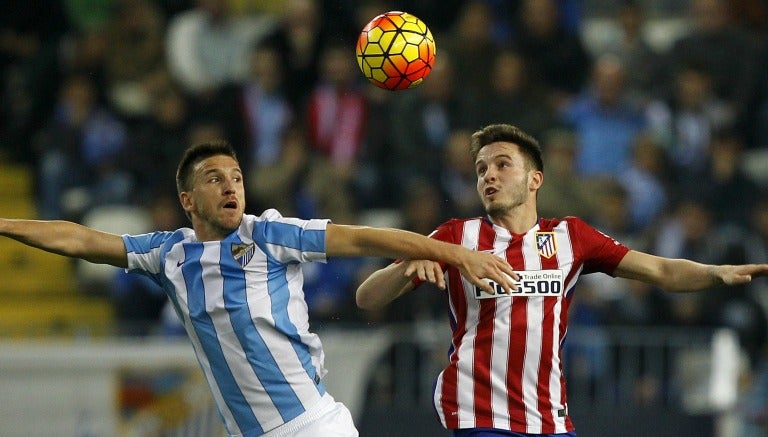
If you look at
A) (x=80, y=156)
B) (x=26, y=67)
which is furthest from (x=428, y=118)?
(x=26, y=67)

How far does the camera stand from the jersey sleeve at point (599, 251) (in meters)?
5.84

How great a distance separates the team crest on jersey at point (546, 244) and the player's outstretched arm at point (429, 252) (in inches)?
18.5

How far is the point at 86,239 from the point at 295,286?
917 millimetres

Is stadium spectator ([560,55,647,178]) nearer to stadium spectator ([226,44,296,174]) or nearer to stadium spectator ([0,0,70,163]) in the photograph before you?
stadium spectator ([226,44,296,174])

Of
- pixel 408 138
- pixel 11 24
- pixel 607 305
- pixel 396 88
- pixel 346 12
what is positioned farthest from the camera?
pixel 11 24

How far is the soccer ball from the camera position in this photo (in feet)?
22.5

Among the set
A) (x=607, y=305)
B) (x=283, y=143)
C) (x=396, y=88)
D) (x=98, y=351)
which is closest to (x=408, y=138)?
(x=283, y=143)

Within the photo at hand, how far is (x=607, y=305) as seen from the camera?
34.6ft

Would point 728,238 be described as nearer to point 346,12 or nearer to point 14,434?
point 346,12

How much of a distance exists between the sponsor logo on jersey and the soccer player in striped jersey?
23.9 inches

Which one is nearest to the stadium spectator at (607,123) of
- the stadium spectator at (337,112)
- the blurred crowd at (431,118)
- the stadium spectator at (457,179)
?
the blurred crowd at (431,118)

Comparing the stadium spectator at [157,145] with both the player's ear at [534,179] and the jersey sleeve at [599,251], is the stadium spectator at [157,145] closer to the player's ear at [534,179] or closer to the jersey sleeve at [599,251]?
the player's ear at [534,179]

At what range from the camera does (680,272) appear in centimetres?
577

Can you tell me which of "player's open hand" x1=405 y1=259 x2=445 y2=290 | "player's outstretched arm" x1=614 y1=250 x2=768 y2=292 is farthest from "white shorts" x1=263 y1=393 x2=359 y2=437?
"player's outstretched arm" x1=614 y1=250 x2=768 y2=292
